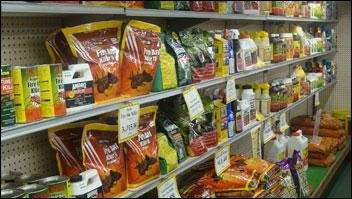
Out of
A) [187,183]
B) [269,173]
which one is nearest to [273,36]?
[269,173]

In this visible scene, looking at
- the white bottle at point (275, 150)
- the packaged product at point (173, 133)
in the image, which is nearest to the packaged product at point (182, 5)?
the packaged product at point (173, 133)

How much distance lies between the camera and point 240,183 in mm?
2748

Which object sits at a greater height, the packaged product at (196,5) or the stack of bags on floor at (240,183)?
the packaged product at (196,5)

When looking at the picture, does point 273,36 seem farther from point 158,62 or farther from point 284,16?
point 158,62

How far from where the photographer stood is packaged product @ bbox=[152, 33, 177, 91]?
2104 millimetres

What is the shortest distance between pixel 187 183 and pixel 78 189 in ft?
4.17

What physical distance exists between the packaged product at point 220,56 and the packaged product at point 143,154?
2.65ft

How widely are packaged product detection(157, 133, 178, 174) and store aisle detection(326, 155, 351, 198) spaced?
322 cm

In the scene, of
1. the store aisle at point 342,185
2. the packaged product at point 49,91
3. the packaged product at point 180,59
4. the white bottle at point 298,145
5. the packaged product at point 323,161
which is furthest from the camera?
the store aisle at point 342,185

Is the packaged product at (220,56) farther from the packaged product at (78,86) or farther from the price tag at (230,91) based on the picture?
the packaged product at (78,86)

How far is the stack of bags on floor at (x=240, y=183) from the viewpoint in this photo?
8.72 ft

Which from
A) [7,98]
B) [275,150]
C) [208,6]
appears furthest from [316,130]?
[7,98]

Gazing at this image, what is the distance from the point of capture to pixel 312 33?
5.64 metres

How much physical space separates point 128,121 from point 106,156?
169 mm
